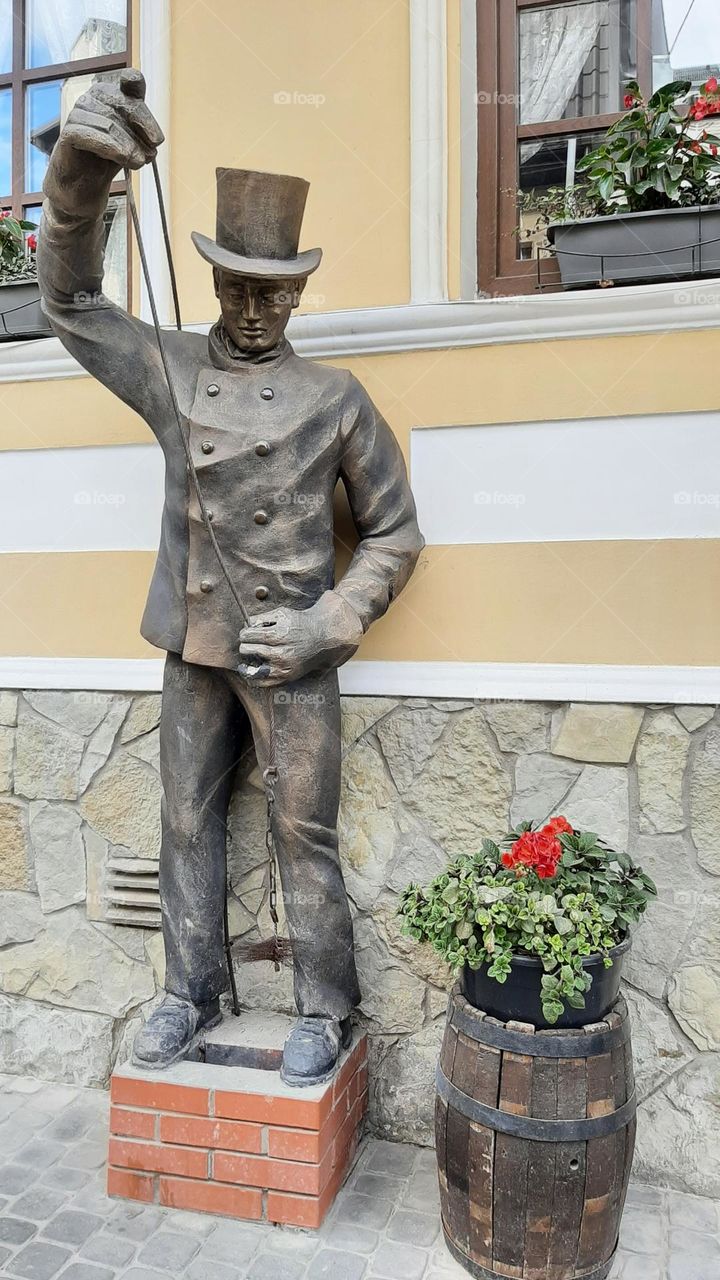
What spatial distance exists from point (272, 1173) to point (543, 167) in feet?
9.58

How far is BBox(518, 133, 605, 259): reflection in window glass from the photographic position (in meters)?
2.86

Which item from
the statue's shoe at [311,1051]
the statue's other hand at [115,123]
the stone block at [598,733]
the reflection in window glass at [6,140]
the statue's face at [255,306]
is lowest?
the statue's shoe at [311,1051]

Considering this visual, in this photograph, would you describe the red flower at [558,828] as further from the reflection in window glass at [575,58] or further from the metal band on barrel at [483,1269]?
the reflection in window glass at [575,58]

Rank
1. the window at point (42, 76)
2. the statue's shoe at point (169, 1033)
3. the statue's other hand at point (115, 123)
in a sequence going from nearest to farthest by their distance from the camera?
the statue's other hand at point (115, 123)
the statue's shoe at point (169, 1033)
the window at point (42, 76)

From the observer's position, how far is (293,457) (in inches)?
93.3

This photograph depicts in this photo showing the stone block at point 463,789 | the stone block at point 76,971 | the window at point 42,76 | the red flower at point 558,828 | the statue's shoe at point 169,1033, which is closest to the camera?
the red flower at point 558,828

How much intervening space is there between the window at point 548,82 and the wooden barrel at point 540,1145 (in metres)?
2.08

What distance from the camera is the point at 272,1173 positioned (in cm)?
230

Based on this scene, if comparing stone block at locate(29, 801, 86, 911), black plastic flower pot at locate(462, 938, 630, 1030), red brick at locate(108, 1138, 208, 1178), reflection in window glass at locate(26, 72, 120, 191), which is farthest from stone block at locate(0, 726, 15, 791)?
reflection in window glass at locate(26, 72, 120, 191)

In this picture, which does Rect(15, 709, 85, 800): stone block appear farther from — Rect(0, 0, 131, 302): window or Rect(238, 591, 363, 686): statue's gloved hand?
Rect(0, 0, 131, 302): window

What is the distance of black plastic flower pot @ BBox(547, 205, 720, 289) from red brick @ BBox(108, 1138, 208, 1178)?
2514mm

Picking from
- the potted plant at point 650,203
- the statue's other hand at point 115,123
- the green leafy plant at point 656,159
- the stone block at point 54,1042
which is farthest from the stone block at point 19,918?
the green leafy plant at point 656,159

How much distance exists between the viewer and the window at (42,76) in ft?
10.8

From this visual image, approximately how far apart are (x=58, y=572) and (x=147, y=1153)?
5.57 ft
